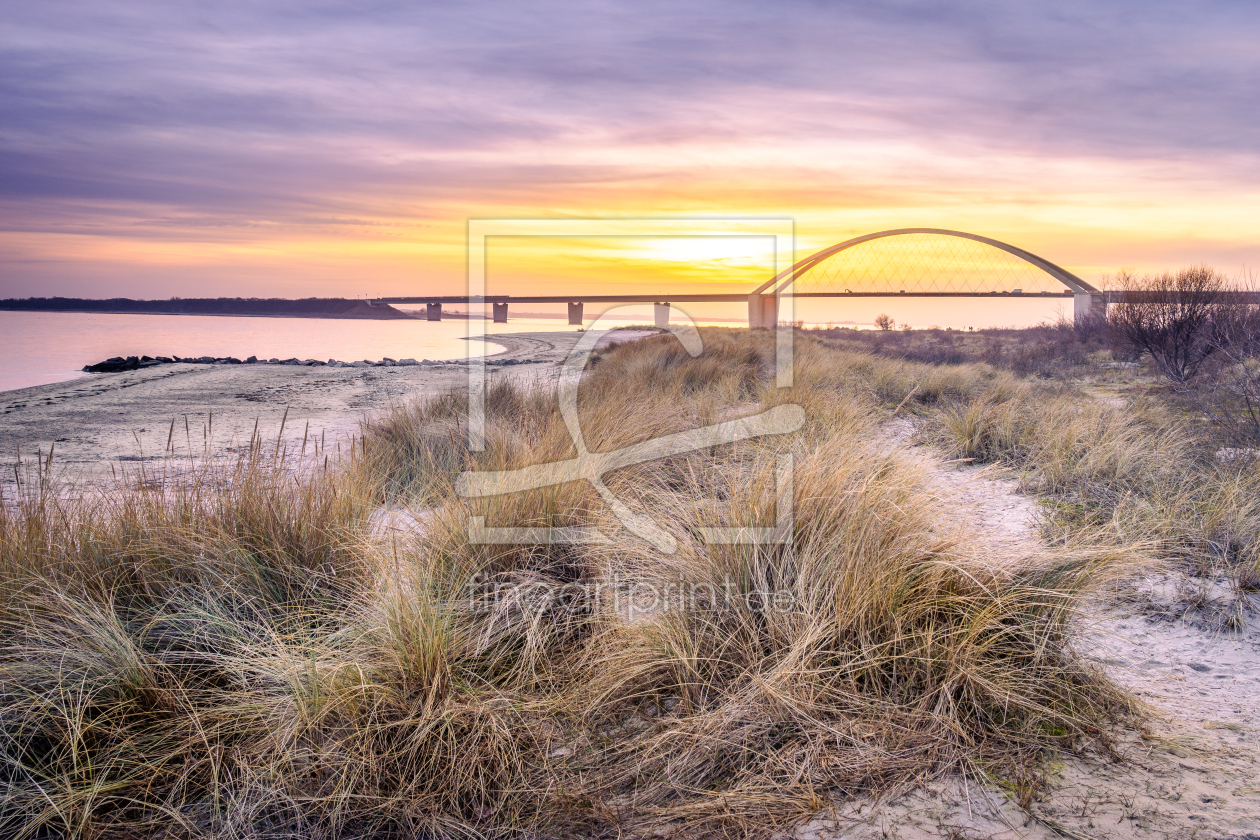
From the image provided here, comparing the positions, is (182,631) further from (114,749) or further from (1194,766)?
(1194,766)

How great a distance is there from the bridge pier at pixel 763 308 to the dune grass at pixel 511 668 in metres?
49.0

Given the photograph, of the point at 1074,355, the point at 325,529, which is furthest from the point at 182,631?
the point at 1074,355

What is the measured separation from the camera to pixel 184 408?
11555 millimetres

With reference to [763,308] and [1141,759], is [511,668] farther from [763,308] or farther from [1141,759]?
[763,308]

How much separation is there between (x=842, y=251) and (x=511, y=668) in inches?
2203

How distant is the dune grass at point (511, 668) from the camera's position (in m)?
2.14

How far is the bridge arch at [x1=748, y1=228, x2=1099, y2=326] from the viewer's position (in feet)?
164

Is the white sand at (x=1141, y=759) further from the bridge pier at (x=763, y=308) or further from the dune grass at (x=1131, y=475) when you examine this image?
the bridge pier at (x=763, y=308)

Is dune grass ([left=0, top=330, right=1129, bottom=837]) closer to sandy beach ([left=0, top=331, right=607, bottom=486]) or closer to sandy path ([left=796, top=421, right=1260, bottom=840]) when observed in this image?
sandy path ([left=796, top=421, right=1260, bottom=840])

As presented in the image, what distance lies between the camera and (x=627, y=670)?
2.59m

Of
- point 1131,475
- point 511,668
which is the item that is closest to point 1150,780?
point 511,668

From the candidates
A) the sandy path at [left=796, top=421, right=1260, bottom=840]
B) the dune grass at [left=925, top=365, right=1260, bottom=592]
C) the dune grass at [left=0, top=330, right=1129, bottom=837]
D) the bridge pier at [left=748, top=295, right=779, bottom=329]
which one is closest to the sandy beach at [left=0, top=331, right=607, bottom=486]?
the dune grass at [left=0, top=330, right=1129, bottom=837]

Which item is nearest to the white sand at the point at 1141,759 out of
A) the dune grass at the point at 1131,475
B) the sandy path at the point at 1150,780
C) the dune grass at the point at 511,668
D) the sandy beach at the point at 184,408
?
the sandy path at the point at 1150,780

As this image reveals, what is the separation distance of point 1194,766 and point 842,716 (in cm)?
107
